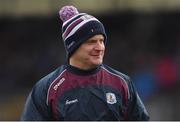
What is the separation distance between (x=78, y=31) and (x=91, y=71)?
289 mm

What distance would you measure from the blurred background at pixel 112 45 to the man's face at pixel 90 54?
8.21 meters

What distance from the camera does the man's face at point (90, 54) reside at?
5.92 metres

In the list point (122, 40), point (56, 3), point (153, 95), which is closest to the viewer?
point (153, 95)

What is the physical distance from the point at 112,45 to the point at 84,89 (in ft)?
34.5

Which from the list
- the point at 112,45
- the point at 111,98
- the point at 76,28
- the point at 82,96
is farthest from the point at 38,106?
the point at 112,45

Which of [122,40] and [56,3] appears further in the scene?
[122,40]

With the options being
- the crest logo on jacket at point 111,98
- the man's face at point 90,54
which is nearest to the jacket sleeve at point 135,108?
the crest logo on jacket at point 111,98

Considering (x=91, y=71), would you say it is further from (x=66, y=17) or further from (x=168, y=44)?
(x=168, y=44)

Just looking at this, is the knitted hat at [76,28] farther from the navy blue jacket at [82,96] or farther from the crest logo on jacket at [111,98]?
the crest logo on jacket at [111,98]

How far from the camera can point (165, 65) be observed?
1484cm

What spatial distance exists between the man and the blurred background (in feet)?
26.7

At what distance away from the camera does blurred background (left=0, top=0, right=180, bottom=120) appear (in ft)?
48.3

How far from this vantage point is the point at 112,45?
54.0ft

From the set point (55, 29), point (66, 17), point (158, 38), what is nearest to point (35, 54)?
point (55, 29)
